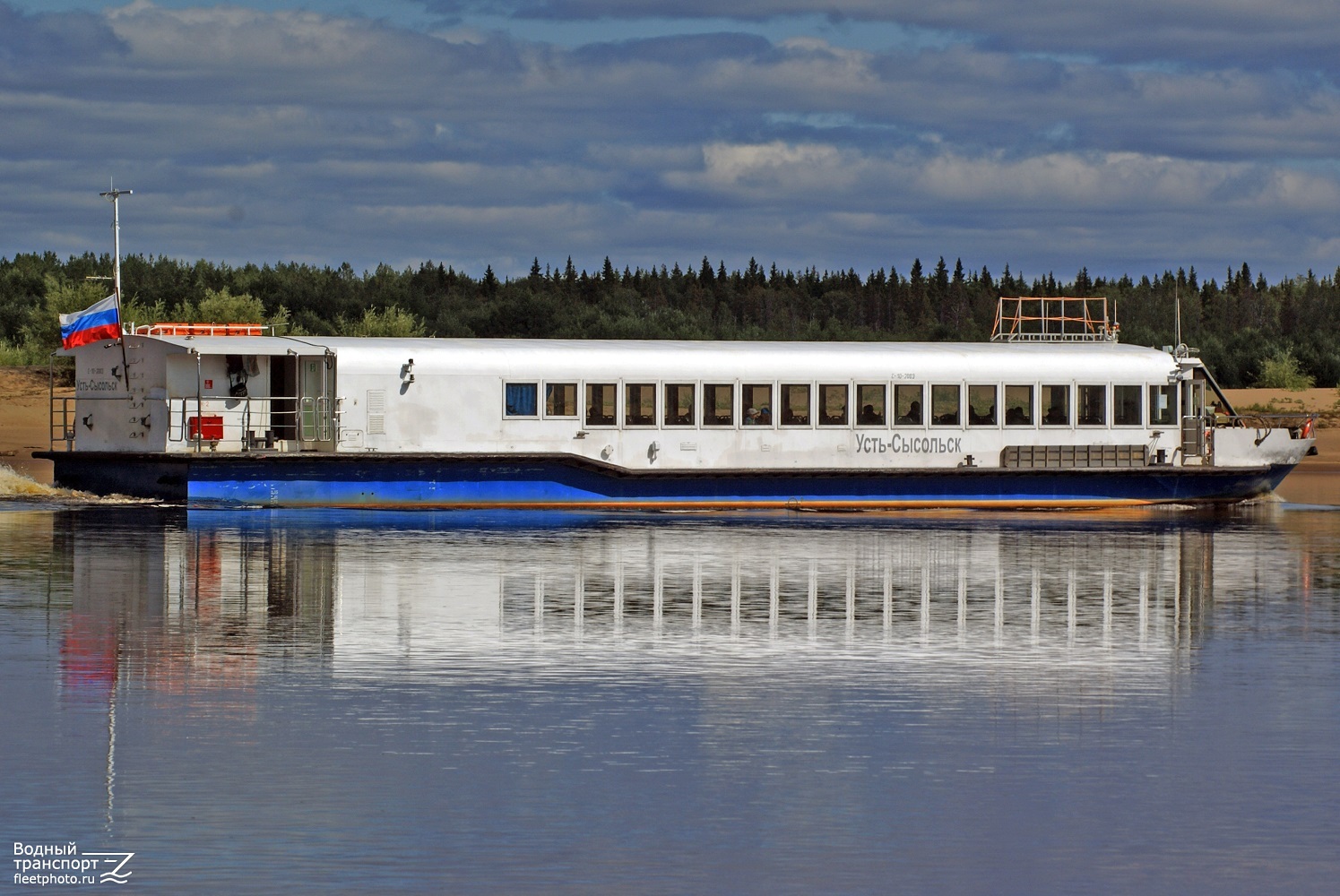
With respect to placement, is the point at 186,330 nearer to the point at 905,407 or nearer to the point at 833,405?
the point at 833,405

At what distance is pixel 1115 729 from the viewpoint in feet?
43.9

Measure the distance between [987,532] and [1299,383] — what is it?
173 feet

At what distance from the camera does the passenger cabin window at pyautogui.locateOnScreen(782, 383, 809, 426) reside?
36094mm

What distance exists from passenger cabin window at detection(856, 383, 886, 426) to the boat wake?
497 inches

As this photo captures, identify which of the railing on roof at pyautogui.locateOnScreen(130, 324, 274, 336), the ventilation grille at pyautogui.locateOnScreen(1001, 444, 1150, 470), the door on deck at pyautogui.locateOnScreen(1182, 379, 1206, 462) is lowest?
the ventilation grille at pyautogui.locateOnScreen(1001, 444, 1150, 470)

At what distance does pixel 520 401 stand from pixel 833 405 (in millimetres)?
5726

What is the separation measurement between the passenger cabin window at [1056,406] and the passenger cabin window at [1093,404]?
286 millimetres

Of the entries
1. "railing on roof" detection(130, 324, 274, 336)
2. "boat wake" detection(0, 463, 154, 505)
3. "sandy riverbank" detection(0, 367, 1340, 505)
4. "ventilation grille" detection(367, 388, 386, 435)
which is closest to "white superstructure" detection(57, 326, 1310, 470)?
"ventilation grille" detection(367, 388, 386, 435)

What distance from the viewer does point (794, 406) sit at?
119 ft

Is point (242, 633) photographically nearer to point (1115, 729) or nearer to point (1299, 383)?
point (1115, 729)

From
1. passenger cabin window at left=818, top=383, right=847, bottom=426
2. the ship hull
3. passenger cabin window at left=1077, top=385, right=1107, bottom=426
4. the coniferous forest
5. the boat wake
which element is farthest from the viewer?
the coniferous forest

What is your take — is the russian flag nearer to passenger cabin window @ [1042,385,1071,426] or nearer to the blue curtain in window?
the blue curtain in window

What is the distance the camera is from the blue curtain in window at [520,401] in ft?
115

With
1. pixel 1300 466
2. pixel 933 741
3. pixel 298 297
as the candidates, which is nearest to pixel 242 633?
pixel 933 741
